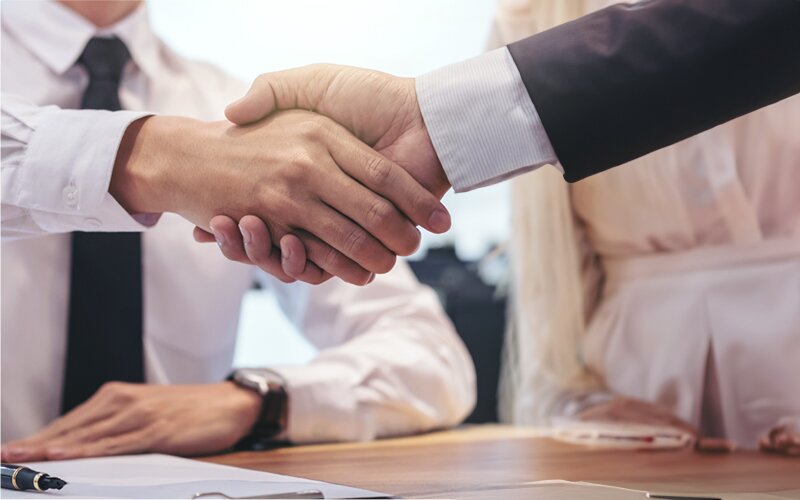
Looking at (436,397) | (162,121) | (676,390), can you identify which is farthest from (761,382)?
(162,121)

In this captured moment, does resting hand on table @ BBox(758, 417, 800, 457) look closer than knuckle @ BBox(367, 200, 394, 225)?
No

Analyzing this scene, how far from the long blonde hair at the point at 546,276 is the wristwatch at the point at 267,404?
1.39ft

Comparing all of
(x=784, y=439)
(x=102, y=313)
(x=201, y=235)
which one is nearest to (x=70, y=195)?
(x=201, y=235)

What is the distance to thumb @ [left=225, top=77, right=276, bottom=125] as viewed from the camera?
83 cm

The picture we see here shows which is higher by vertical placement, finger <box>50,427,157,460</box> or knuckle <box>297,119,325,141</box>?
knuckle <box>297,119,325,141</box>

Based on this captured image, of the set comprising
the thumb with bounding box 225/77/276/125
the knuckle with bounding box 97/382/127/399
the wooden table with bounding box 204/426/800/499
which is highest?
the thumb with bounding box 225/77/276/125

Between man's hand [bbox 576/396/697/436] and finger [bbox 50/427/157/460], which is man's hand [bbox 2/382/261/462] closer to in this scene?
finger [bbox 50/427/157/460]

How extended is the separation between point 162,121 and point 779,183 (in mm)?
769

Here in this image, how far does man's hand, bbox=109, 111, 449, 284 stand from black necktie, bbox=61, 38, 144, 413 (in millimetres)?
347

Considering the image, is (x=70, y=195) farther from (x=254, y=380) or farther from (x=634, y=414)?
(x=634, y=414)

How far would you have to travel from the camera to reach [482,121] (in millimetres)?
790

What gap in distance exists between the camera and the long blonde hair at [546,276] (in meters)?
1.24

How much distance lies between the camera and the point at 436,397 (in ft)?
3.89

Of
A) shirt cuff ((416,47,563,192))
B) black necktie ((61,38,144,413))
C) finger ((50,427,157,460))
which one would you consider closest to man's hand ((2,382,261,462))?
finger ((50,427,157,460))
